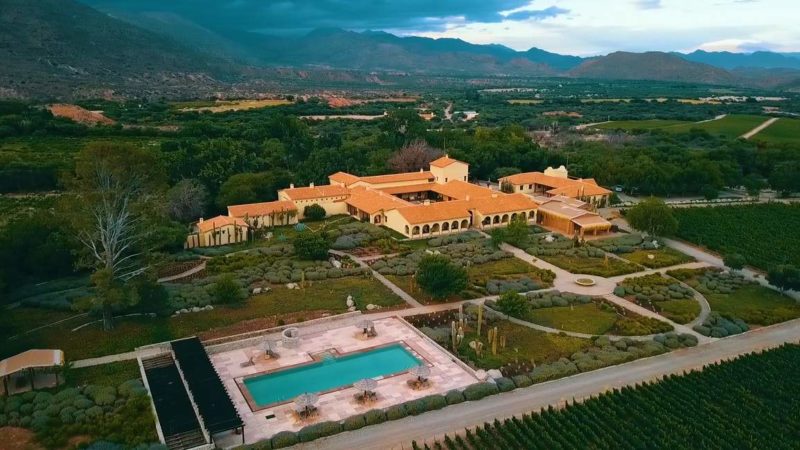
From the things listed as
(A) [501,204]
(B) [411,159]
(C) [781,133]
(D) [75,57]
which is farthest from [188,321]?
(D) [75,57]

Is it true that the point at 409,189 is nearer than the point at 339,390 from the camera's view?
No

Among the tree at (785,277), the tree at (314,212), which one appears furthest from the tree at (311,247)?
the tree at (785,277)

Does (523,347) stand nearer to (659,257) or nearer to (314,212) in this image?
(659,257)

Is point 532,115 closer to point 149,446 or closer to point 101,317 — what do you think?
point 101,317

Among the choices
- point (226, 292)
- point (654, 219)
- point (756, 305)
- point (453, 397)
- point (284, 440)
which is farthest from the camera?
point (654, 219)

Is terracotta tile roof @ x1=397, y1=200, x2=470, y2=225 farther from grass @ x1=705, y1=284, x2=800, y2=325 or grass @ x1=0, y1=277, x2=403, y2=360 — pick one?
grass @ x1=705, y1=284, x2=800, y2=325

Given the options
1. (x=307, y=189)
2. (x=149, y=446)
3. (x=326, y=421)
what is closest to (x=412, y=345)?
(x=326, y=421)
